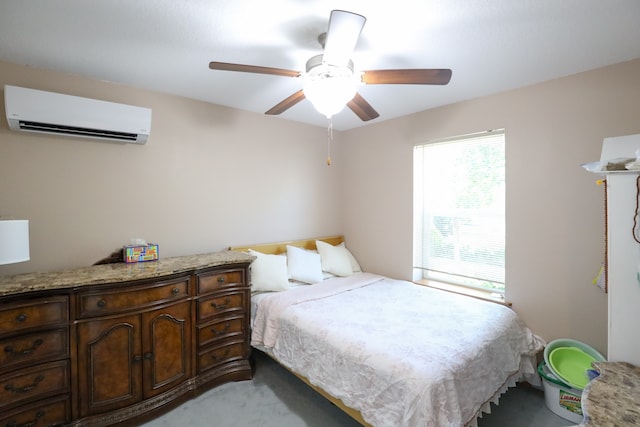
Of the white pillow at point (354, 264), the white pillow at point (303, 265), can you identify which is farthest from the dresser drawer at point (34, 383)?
the white pillow at point (354, 264)

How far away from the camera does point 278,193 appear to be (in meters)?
3.27

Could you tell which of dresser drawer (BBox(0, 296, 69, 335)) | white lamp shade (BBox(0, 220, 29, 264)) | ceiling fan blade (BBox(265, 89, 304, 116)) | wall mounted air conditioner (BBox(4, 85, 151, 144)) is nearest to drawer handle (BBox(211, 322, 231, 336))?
dresser drawer (BBox(0, 296, 69, 335))

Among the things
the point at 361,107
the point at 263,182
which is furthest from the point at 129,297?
Result: the point at 361,107

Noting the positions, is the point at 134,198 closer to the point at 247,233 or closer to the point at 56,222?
the point at 56,222

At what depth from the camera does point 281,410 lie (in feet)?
6.75

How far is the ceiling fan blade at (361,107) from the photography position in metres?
1.80

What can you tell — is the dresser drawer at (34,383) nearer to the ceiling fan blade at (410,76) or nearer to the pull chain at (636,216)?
the ceiling fan blade at (410,76)

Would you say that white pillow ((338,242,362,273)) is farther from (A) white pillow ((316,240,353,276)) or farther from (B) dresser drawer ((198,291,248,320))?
(B) dresser drawer ((198,291,248,320))

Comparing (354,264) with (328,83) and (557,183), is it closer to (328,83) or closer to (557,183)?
(557,183)

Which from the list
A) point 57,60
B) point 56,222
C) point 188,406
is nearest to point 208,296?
point 188,406

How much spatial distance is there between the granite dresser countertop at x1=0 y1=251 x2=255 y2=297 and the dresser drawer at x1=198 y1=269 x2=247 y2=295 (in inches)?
3.5

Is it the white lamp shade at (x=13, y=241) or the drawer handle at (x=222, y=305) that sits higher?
the white lamp shade at (x=13, y=241)

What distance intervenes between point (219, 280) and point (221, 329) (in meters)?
0.41

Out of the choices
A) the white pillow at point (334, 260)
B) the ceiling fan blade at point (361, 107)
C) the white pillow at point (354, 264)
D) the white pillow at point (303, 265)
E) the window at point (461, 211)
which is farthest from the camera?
the white pillow at point (354, 264)
